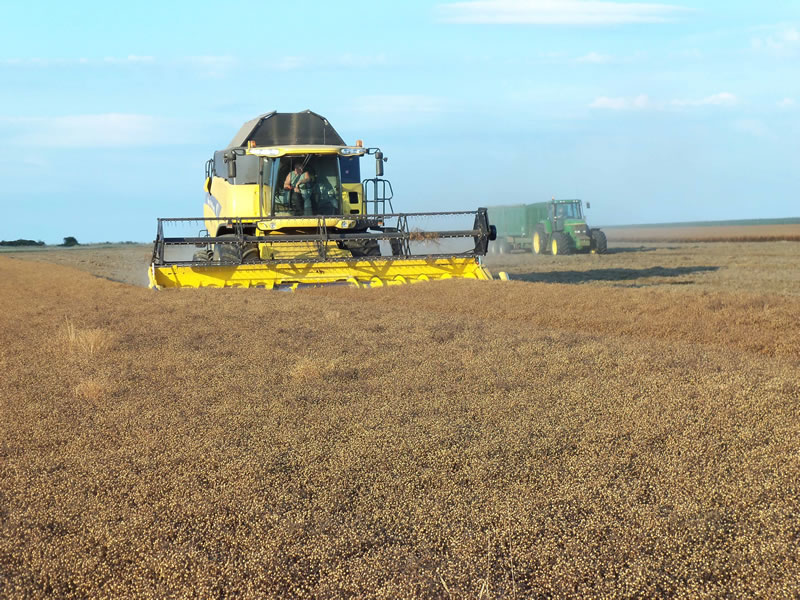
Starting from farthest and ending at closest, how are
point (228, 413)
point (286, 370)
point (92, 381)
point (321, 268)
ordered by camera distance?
point (321, 268)
point (286, 370)
point (92, 381)
point (228, 413)

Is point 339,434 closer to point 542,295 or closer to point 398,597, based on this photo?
point 398,597

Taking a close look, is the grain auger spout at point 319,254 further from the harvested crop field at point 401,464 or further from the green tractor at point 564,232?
the green tractor at point 564,232

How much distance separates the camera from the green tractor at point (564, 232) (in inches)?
1200

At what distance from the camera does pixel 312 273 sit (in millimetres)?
15086

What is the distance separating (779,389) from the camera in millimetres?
5828

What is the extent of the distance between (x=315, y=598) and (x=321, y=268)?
483 inches

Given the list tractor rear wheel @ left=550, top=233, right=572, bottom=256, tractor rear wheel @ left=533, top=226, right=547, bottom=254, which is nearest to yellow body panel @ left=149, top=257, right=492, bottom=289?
tractor rear wheel @ left=550, top=233, right=572, bottom=256

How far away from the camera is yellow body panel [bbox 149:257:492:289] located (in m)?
14.6

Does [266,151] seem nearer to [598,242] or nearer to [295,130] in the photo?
[295,130]

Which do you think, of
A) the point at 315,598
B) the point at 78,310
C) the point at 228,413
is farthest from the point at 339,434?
the point at 78,310

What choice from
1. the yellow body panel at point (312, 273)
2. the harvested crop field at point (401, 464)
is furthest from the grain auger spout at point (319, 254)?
the harvested crop field at point (401, 464)

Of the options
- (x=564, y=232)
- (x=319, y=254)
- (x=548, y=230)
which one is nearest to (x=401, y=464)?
(x=319, y=254)

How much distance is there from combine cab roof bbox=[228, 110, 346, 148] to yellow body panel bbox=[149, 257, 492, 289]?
3032 millimetres

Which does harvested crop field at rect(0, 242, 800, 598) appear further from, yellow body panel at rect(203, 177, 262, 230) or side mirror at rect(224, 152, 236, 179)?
yellow body panel at rect(203, 177, 262, 230)
